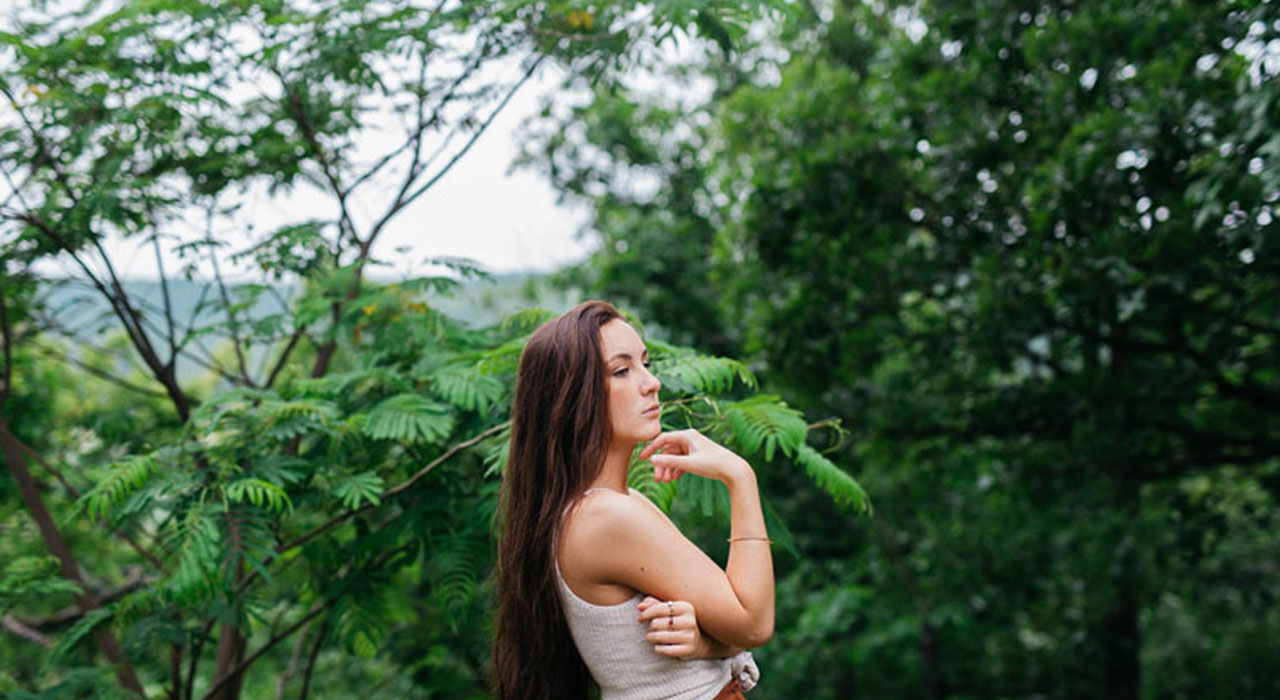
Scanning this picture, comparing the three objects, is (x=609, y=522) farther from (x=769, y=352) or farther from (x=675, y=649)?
(x=769, y=352)

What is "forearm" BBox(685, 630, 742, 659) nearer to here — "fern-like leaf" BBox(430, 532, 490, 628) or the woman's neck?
the woman's neck

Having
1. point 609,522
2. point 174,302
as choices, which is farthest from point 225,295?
point 609,522

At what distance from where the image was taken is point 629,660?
2.05 metres

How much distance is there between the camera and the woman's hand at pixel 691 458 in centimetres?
210

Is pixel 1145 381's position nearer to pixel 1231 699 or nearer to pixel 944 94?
pixel 944 94

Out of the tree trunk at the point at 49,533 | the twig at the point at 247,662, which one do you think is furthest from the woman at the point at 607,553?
the tree trunk at the point at 49,533

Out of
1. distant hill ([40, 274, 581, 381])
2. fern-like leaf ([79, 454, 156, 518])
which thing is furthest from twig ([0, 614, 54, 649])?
fern-like leaf ([79, 454, 156, 518])

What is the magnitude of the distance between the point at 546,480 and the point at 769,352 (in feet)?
17.1

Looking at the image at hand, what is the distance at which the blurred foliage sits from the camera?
5.39 meters

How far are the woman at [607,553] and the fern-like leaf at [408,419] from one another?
0.83 m

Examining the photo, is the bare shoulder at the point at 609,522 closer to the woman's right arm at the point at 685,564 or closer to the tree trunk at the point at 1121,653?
the woman's right arm at the point at 685,564

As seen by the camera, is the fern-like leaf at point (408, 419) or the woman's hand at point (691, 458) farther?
the fern-like leaf at point (408, 419)

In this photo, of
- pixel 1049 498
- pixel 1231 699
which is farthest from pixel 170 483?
pixel 1231 699

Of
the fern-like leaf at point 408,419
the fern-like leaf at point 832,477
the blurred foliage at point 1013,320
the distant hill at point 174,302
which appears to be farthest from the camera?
the blurred foliage at point 1013,320
